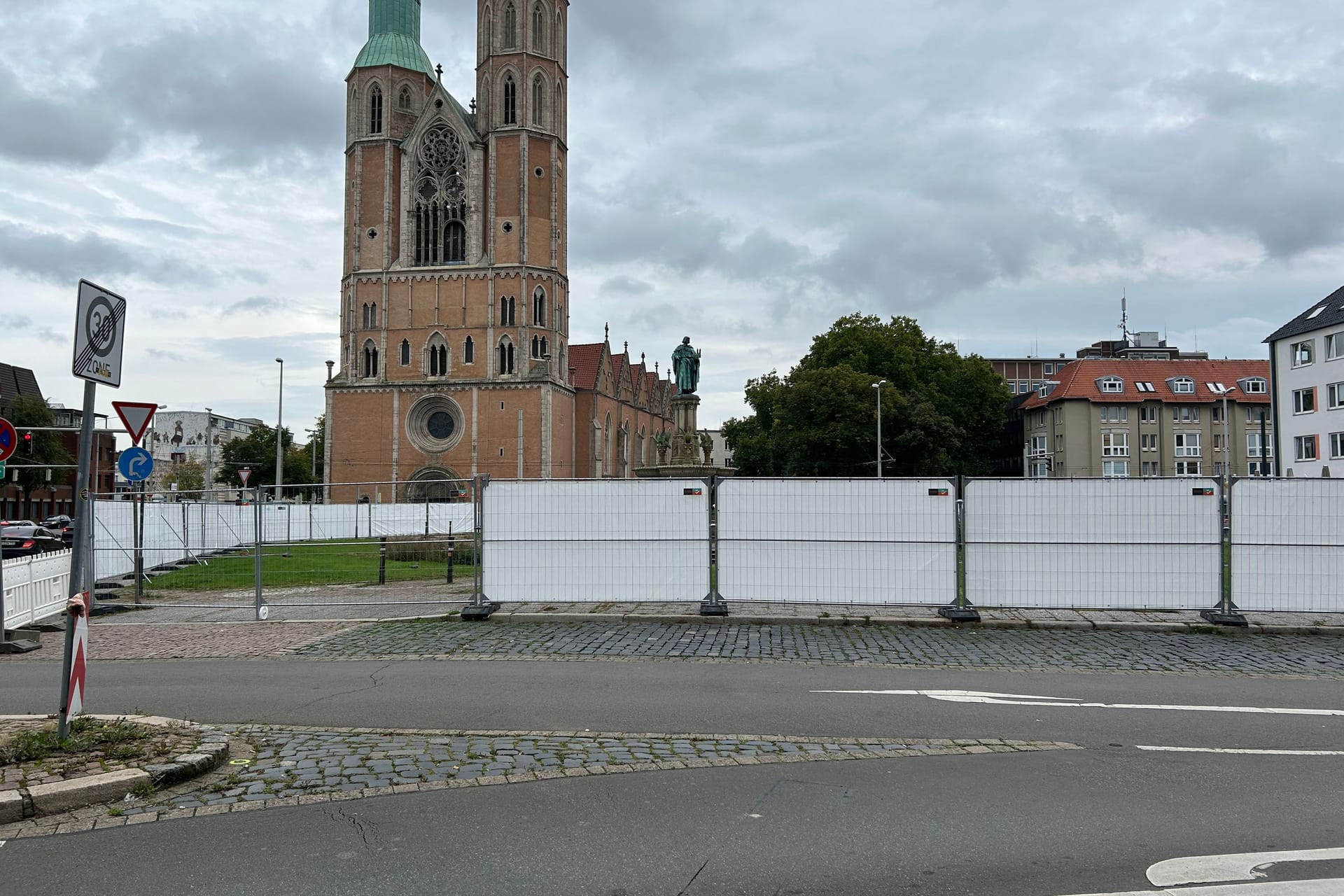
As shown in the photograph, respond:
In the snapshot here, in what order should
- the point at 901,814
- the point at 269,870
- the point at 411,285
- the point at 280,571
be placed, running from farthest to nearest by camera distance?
the point at 411,285
the point at 280,571
the point at 901,814
the point at 269,870

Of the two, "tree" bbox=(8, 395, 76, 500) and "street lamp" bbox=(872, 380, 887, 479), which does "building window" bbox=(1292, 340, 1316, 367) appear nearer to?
"street lamp" bbox=(872, 380, 887, 479)

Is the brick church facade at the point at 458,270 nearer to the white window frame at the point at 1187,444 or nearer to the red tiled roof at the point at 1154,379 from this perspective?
the red tiled roof at the point at 1154,379

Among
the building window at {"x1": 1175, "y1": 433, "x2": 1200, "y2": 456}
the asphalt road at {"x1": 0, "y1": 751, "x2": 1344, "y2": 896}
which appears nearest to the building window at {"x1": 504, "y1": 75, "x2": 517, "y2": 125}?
the building window at {"x1": 1175, "y1": 433, "x2": 1200, "y2": 456}

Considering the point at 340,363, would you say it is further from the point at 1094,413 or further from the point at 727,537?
the point at 727,537

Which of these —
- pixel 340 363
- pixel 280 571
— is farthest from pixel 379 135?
pixel 280 571

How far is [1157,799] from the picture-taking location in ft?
18.0

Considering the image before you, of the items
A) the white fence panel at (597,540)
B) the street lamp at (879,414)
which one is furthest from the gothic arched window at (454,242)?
the white fence panel at (597,540)

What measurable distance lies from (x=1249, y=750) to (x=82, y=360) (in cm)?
794

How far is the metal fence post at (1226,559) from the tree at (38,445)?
208ft

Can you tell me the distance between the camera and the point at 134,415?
14258 mm

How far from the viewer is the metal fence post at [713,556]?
13.6 meters

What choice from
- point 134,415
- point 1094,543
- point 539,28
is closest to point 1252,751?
point 1094,543

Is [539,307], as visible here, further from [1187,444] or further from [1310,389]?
[1187,444]

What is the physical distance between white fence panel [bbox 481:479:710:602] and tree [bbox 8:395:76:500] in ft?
186
